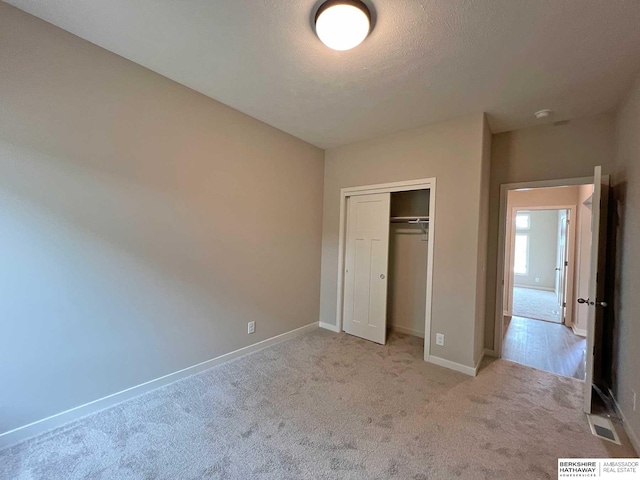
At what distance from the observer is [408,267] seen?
3.91 metres

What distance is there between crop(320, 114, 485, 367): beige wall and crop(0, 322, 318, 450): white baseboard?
229 cm

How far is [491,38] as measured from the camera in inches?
67.1

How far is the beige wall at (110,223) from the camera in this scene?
1.71 meters

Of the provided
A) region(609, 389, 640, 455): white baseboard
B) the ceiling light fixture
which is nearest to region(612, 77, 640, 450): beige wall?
region(609, 389, 640, 455): white baseboard

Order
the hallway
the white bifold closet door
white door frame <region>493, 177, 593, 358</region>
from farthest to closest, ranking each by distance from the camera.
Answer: the hallway
the white bifold closet door
white door frame <region>493, 177, 593, 358</region>

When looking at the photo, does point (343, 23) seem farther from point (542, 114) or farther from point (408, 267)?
point (408, 267)

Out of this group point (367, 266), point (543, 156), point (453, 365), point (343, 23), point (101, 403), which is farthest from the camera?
point (367, 266)

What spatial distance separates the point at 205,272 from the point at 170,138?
4.27ft

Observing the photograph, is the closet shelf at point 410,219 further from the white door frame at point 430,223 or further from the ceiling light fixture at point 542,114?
the ceiling light fixture at point 542,114

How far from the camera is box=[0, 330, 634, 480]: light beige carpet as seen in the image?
158 cm

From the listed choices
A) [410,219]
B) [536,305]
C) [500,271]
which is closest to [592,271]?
[500,271]

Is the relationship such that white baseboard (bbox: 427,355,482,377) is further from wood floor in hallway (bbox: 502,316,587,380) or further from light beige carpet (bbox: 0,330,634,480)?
wood floor in hallway (bbox: 502,316,587,380)

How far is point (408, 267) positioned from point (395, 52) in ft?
9.19

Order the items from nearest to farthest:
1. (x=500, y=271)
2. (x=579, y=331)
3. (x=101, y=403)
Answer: (x=101, y=403), (x=500, y=271), (x=579, y=331)
